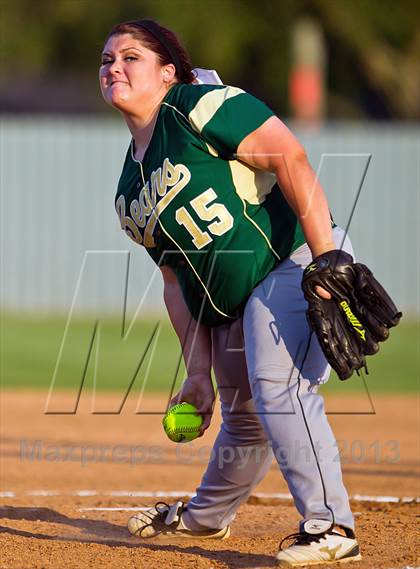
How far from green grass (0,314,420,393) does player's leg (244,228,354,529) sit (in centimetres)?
571

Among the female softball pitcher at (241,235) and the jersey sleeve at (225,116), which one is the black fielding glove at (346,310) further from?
the jersey sleeve at (225,116)

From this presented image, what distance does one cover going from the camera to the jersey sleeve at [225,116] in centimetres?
397

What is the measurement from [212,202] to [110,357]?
800 centimetres

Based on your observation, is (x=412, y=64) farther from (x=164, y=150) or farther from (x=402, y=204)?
(x=164, y=150)

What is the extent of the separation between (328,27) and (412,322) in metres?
8.93

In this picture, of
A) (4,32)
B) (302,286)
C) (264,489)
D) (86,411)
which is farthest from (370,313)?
(4,32)

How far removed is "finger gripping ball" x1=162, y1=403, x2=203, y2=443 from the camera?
14.6ft

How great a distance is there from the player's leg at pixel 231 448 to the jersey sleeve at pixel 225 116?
0.76m

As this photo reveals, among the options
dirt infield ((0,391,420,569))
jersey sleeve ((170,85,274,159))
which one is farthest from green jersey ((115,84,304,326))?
dirt infield ((0,391,420,569))

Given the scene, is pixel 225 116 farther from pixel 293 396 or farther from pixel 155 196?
pixel 293 396

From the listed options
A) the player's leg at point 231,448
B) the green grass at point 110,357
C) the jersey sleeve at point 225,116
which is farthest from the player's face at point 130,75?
the green grass at point 110,357

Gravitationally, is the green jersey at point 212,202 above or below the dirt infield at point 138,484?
above

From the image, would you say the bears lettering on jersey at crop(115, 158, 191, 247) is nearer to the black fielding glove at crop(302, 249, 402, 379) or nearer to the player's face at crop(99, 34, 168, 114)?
the player's face at crop(99, 34, 168, 114)

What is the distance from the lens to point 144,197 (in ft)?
13.9
